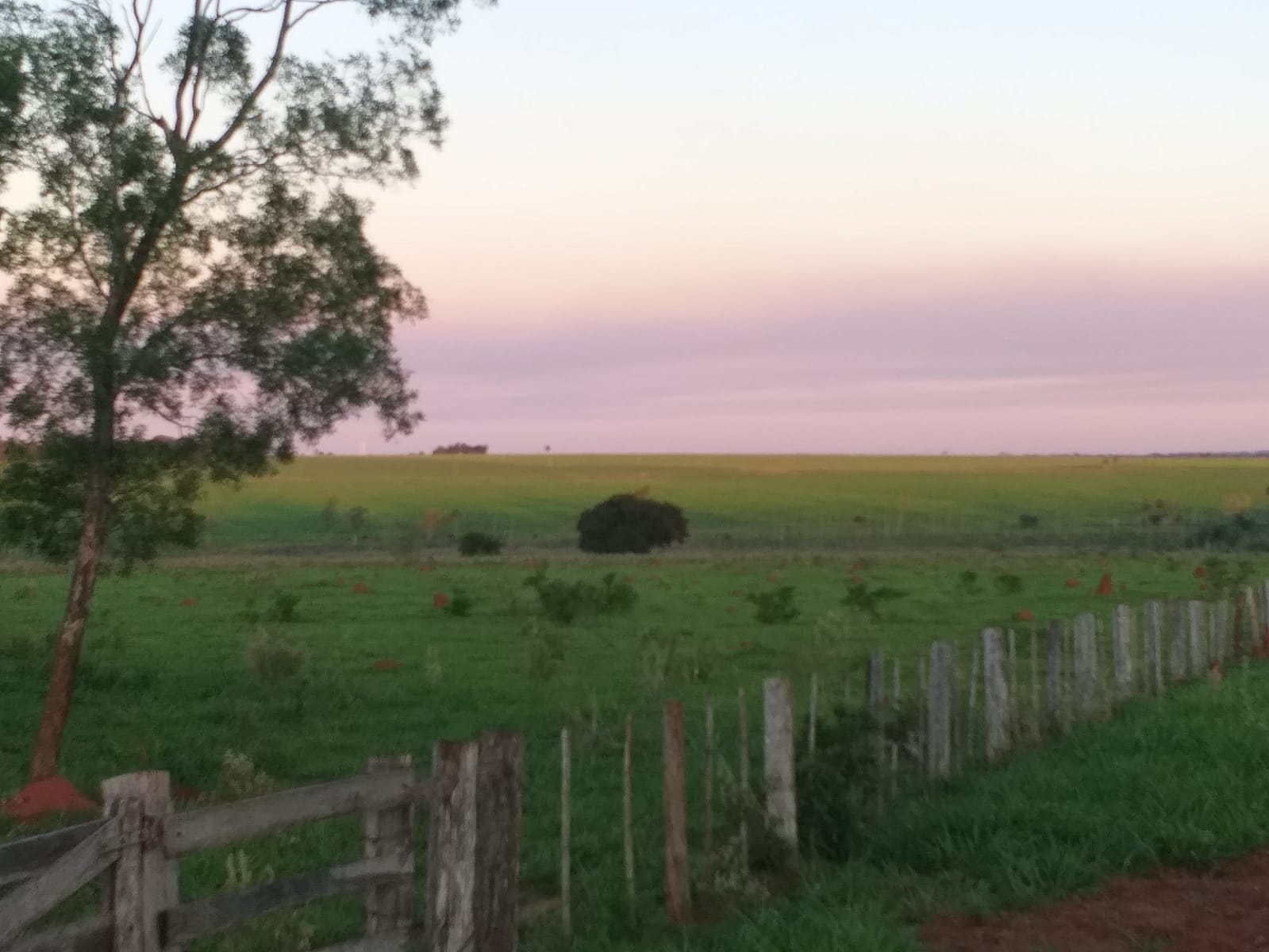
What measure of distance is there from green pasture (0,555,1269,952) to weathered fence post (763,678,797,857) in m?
0.35

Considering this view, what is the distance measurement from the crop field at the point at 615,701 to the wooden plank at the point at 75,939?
7.58 ft

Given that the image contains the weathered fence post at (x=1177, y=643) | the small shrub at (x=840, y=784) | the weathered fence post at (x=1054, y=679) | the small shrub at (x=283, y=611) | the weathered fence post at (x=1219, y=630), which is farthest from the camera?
the small shrub at (x=283, y=611)

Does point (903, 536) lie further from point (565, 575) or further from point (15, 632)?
point (15, 632)

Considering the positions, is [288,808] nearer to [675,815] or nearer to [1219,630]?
[675,815]

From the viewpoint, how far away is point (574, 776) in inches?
476

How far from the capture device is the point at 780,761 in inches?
315

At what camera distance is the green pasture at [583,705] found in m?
7.79

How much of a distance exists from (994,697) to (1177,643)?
19.1 feet

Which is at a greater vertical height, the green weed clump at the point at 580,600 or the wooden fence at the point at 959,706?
the wooden fence at the point at 959,706

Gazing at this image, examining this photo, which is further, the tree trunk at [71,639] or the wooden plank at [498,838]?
the tree trunk at [71,639]

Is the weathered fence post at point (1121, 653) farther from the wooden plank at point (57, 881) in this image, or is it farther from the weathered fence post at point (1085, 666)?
the wooden plank at point (57, 881)

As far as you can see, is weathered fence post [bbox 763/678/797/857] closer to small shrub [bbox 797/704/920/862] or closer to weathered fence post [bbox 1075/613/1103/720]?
small shrub [bbox 797/704/920/862]

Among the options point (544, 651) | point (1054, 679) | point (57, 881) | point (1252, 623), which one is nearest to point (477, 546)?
point (544, 651)

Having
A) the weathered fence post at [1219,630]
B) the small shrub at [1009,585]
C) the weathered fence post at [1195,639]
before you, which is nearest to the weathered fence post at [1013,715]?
the weathered fence post at [1195,639]
